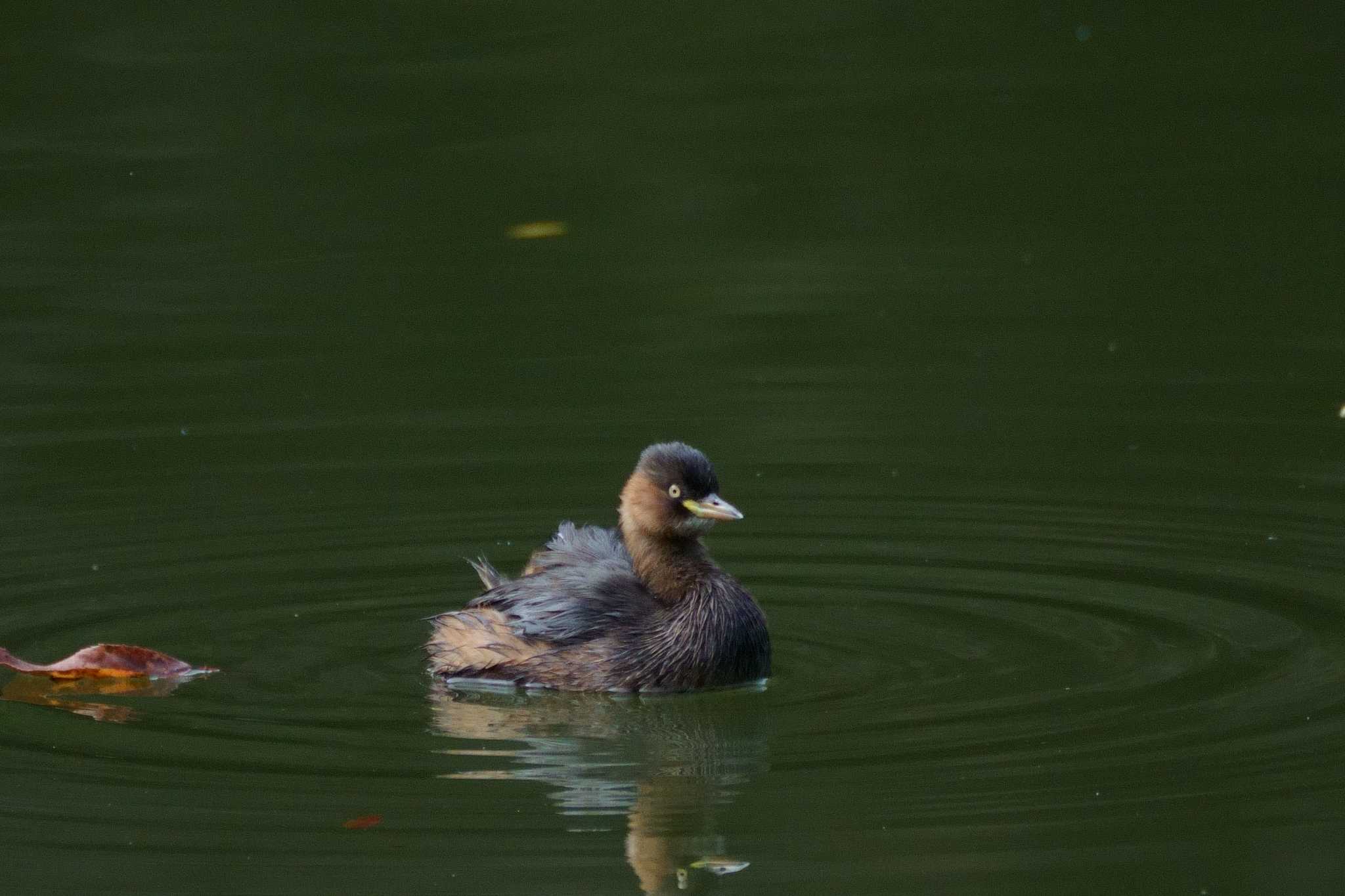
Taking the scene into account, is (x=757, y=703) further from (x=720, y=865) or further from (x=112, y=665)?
(x=112, y=665)

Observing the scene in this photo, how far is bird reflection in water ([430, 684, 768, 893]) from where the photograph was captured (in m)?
7.25

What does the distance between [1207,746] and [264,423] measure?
6153 millimetres

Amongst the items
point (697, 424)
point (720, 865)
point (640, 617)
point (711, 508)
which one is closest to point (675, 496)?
point (711, 508)

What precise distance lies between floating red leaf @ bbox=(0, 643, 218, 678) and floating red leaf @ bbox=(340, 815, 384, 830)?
180 centimetres

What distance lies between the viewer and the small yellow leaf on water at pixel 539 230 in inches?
618

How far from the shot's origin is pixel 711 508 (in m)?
9.16

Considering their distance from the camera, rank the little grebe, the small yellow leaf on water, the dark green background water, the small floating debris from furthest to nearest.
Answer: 1. the small yellow leaf on water
2. the little grebe
3. the dark green background water
4. the small floating debris

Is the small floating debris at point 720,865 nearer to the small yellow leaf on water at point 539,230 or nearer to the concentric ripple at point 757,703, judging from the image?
the concentric ripple at point 757,703

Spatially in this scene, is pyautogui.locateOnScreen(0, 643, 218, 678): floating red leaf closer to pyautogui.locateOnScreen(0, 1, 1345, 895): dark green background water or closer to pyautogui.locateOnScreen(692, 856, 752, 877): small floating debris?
pyautogui.locateOnScreen(0, 1, 1345, 895): dark green background water

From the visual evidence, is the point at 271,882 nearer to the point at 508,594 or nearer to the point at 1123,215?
the point at 508,594

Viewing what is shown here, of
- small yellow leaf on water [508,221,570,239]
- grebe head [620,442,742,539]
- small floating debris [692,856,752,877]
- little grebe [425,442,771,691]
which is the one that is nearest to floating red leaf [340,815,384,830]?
small floating debris [692,856,752,877]

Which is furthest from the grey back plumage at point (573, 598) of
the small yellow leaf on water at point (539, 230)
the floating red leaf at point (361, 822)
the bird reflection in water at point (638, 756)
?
the small yellow leaf on water at point (539, 230)

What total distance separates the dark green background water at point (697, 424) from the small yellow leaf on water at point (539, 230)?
11 cm

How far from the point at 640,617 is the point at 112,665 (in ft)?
6.20
